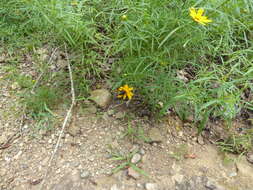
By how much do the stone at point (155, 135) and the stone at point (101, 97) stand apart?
0.41 metres

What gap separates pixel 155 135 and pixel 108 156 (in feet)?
1.21

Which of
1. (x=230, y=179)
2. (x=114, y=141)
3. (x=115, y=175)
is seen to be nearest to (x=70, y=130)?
(x=114, y=141)

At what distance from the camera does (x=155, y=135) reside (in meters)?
1.61

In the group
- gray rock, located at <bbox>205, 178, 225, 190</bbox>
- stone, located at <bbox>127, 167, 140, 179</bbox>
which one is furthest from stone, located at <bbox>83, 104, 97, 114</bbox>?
gray rock, located at <bbox>205, 178, 225, 190</bbox>

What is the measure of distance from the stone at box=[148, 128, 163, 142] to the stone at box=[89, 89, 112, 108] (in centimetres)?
41

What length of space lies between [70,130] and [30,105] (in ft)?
1.19

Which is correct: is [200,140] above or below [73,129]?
above

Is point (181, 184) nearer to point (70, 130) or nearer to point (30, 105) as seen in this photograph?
point (70, 130)

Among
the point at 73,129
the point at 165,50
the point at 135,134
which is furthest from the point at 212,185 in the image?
the point at 73,129

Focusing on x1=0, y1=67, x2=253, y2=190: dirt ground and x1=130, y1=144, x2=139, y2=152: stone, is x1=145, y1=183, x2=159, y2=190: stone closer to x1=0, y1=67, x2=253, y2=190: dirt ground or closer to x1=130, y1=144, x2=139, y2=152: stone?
x1=0, y1=67, x2=253, y2=190: dirt ground

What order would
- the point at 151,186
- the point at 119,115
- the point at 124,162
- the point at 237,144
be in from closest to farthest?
the point at 151,186 < the point at 124,162 < the point at 237,144 < the point at 119,115

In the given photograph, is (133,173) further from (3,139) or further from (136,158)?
(3,139)

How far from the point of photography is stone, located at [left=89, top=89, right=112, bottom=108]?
68.2 inches

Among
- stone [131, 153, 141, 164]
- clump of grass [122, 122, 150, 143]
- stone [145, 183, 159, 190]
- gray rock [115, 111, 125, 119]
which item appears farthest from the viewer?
gray rock [115, 111, 125, 119]
